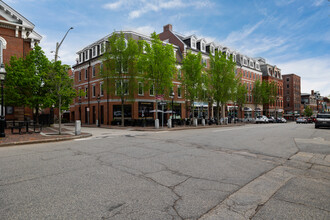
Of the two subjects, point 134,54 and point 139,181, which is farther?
point 134,54

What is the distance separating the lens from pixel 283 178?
16.8 feet

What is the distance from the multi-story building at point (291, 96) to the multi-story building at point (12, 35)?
301 ft

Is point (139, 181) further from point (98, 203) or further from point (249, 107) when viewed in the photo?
point (249, 107)

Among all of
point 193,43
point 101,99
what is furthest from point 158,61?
point 193,43

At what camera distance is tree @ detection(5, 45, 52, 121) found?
19.7 meters

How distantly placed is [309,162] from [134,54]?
2468 centimetres

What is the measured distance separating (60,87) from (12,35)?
1269 centimetres

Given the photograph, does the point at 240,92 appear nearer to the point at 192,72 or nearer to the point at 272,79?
the point at 192,72

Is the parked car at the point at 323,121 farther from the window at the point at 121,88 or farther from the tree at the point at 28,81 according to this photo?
the tree at the point at 28,81

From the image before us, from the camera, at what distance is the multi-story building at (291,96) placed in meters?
85.2

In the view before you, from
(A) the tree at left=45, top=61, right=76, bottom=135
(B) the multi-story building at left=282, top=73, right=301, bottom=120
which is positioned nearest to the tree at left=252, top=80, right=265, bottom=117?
(B) the multi-story building at left=282, top=73, right=301, bottom=120

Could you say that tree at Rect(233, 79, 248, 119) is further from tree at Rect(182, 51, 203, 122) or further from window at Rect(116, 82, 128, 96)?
window at Rect(116, 82, 128, 96)

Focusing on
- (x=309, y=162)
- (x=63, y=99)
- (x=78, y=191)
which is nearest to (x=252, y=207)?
(x=78, y=191)

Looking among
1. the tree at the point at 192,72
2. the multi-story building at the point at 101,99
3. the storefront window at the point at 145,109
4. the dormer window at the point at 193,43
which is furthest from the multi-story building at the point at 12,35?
the dormer window at the point at 193,43
